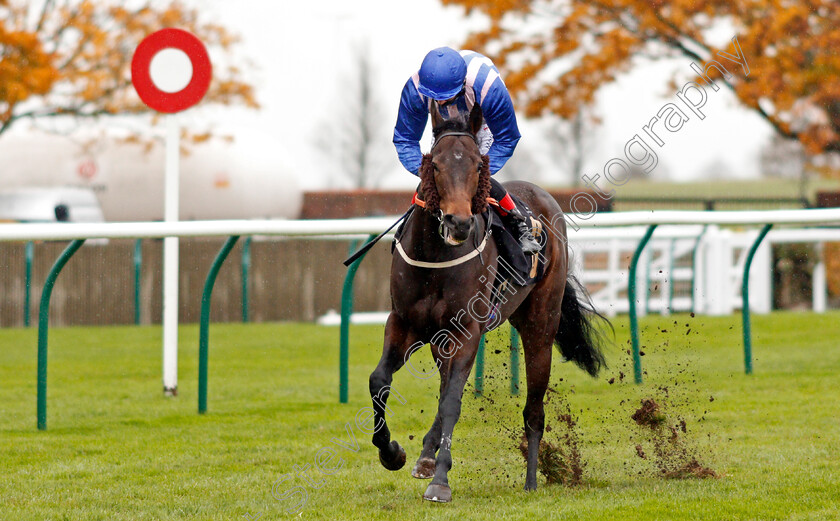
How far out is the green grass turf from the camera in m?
4.27

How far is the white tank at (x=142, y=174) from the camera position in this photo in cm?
1900

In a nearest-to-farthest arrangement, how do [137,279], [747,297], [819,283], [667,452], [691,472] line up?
[691,472] < [667,452] < [747,297] < [137,279] < [819,283]

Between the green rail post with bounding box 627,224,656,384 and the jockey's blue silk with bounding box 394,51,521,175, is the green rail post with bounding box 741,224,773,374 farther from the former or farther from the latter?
the jockey's blue silk with bounding box 394,51,521,175

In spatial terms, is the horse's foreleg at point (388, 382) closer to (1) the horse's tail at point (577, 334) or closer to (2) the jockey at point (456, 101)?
(2) the jockey at point (456, 101)

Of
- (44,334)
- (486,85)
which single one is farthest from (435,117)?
(44,334)

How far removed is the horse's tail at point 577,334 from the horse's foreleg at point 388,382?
60.3 inches

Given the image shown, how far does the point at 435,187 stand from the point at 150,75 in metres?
4.13

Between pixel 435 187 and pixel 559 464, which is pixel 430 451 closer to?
pixel 559 464

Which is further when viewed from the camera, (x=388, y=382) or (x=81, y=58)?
(x=81, y=58)

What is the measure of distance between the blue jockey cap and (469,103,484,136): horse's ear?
0.12 m

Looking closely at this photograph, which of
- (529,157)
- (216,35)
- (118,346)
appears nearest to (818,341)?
(118,346)

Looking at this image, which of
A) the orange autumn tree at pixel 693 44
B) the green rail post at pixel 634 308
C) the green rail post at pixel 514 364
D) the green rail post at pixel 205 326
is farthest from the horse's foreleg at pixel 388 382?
the orange autumn tree at pixel 693 44

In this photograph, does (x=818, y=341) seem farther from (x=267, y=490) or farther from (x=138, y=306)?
(x=267, y=490)

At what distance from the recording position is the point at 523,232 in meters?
4.75
